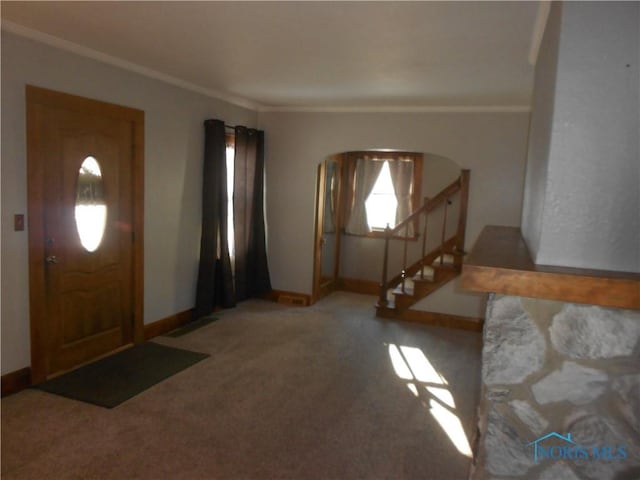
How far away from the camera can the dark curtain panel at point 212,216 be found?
16.0 ft

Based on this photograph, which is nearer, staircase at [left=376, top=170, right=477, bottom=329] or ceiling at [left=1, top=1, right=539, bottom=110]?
ceiling at [left=1, top=1, right=539, bottom=110]

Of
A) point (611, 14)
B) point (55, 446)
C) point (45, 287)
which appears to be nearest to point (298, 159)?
point (45, 287)

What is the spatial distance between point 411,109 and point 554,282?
408 centimetres

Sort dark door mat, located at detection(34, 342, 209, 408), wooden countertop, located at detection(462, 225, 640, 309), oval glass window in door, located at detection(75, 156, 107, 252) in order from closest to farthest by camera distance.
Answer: wooden countertop, located at detection(462, 225, 640, 309), dark door mat, located at detection(34, 342, 209, 408), oval glass window in door, located at detection(75, 156, 107, 252)

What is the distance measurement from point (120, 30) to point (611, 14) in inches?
107

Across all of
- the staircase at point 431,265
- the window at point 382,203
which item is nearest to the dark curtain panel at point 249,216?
the staircase at point 431,265

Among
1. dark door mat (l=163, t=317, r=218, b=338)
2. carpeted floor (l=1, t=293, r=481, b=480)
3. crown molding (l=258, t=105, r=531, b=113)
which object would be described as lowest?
carpeted floor (l=1, t=293, r=481, b=480)

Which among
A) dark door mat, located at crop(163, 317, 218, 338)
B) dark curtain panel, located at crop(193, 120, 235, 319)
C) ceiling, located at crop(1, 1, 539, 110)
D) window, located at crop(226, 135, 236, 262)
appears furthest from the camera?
window, located at crop(226, 135, 236, 262)

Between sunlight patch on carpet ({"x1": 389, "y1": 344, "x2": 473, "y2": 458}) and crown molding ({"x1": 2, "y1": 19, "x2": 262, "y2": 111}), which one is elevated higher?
crown molding ({"x1": 2, "y1": 19, "x2": 262, "y2": 111})

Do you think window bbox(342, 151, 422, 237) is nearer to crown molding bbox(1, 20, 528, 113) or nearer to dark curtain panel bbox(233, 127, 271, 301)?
crown molding bbox(1, 20, 528, 113)

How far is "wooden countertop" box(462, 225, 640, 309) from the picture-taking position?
4.74 ft

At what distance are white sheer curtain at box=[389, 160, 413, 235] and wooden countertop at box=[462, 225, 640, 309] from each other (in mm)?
5166

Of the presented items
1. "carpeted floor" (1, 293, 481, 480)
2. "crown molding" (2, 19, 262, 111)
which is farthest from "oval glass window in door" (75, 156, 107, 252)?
"carpeted floor" (1, 293, 481, 480)

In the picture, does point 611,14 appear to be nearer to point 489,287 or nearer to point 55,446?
point 489,287
